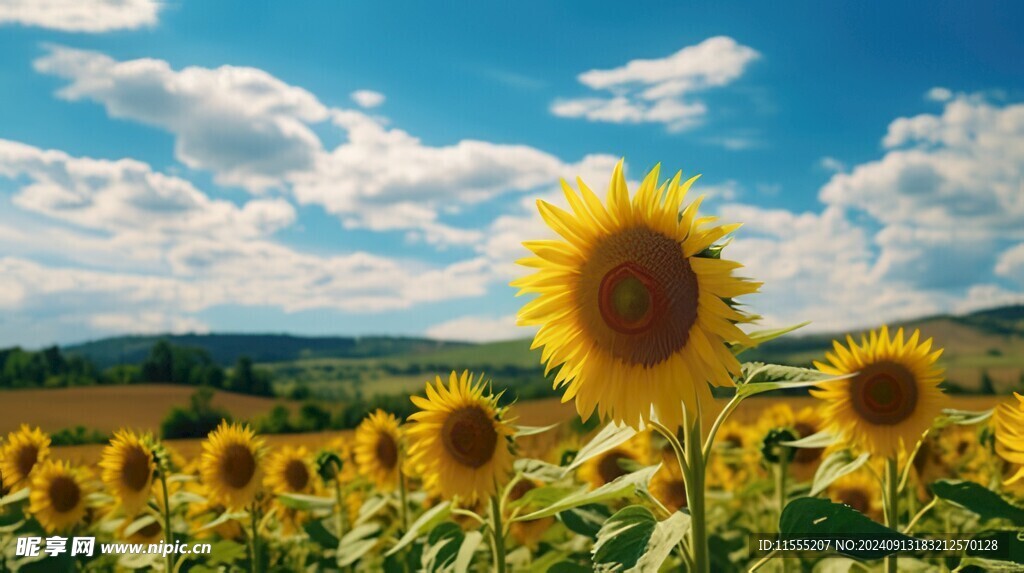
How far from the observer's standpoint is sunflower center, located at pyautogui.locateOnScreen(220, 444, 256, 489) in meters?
5.16

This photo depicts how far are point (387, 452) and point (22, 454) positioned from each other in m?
2.49

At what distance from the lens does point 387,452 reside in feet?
18.5

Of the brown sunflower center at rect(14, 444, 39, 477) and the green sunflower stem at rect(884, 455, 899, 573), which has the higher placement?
the green sunflower stem at rect(884, 455, 899, 573)

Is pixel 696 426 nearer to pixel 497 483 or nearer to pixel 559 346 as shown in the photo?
pixel 559 346

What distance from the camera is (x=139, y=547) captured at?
4816mm

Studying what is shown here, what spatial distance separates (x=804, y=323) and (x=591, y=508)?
1735 millimetres

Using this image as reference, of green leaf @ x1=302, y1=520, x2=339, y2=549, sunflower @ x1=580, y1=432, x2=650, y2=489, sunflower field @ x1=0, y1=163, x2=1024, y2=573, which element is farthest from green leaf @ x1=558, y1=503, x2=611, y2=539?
green leaf @ x1=302, y1=520, x2=339, y2=549

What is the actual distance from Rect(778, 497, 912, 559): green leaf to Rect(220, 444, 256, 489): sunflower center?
3.75m

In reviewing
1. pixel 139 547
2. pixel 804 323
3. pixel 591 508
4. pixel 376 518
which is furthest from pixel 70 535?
pixel 804 323

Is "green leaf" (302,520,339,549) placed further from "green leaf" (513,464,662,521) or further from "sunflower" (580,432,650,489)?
"green leaf" (513,464,662,521)

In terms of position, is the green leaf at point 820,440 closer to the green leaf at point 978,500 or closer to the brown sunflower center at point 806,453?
the green leaf at point 978,500

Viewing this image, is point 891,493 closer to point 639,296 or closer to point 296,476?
point 639,296

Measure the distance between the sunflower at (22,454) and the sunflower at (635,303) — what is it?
432 cm

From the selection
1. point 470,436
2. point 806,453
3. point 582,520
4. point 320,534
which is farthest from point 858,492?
point 320,534
